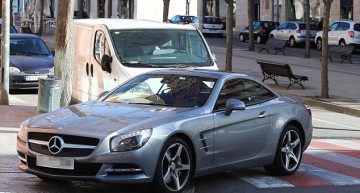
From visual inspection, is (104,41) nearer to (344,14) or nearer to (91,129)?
(91,129)

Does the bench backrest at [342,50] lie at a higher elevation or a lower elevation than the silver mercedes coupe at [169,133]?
higher

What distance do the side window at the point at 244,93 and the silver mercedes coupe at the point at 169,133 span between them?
0.05 feet

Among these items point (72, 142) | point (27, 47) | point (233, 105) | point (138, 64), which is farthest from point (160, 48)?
point (27, 47)

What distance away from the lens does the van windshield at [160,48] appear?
13609mm

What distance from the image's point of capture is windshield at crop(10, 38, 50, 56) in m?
21.9

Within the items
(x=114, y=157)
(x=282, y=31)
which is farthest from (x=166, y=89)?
(x=282, y=31)

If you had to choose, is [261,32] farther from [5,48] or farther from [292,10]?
[5,48]

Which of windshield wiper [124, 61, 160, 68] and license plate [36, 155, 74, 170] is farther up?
windshield wiper [124, 61, 160, 68]

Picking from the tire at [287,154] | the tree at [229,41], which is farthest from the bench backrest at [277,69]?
the tire at [287,154]

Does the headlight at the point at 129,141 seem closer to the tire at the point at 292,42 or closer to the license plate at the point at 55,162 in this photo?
the license plate at the point at 55,162

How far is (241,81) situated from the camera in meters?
9.85

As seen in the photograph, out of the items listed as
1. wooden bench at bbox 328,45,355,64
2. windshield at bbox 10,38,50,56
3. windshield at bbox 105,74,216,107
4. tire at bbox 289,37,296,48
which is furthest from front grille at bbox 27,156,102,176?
tire at bbox 289,37,296,48

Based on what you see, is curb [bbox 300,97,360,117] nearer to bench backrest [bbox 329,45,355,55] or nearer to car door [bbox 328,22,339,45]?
bench backrest [bbox 329,45,355,55]

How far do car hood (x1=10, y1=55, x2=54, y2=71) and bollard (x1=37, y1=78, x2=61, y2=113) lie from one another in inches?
233
